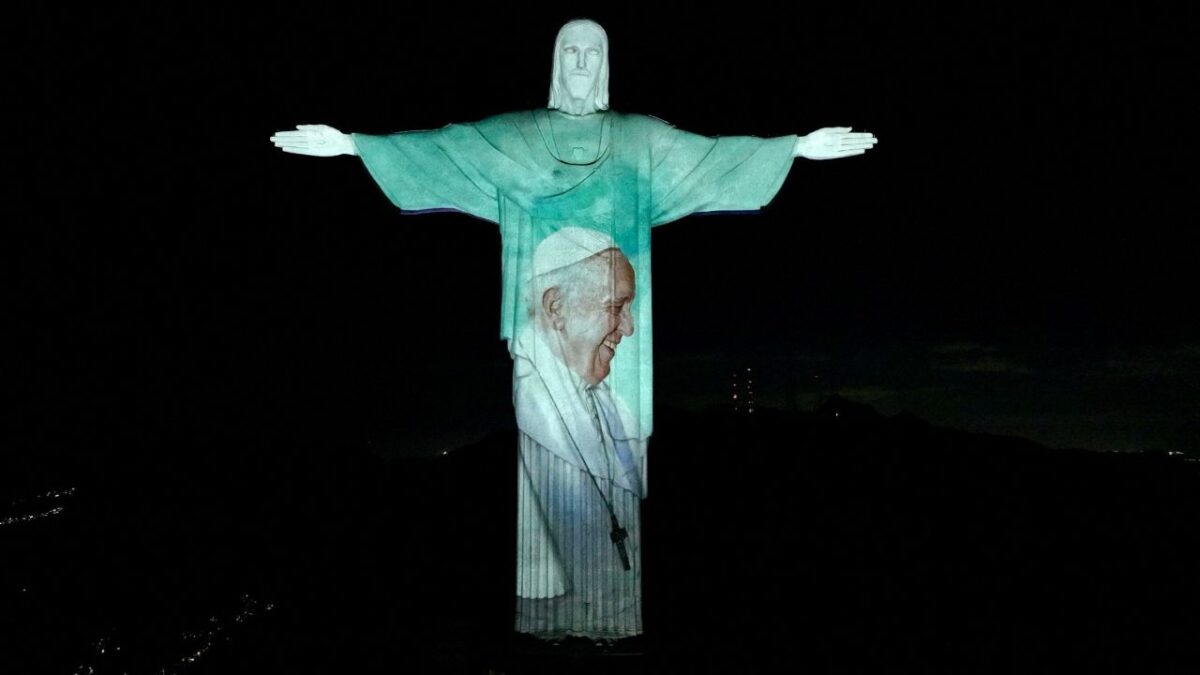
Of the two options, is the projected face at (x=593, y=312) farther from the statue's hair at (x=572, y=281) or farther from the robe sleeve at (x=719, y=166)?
the robe sleeve at (x=719, y=166)

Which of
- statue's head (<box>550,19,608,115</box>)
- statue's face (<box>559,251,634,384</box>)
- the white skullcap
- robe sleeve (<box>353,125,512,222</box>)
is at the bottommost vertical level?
statue's face (<box>559,251,634,384</box>)

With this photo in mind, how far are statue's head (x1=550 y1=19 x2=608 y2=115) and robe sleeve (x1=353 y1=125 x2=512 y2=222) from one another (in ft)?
1.98

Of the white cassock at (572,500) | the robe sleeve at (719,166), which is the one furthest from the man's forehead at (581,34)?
the white cassock at (572,500)

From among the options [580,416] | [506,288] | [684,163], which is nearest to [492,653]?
[580,416]

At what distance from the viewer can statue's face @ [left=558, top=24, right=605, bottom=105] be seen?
5.34m

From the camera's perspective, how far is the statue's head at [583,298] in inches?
202

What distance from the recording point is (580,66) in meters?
5.34

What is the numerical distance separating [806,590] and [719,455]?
9.09 feet

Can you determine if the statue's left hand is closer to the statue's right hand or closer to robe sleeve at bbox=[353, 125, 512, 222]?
robe sleeve at bbox=[353, 125, 512, 222]

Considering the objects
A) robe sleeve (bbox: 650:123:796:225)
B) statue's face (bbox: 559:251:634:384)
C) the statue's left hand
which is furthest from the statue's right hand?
the statue's left hand

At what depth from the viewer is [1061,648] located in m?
4.98

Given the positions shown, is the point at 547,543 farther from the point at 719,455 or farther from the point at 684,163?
the point at 719,455

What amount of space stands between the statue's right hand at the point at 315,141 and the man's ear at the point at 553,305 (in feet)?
5.24

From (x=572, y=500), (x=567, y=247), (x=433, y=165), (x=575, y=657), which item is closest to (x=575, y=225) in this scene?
(x=567, y=247)
